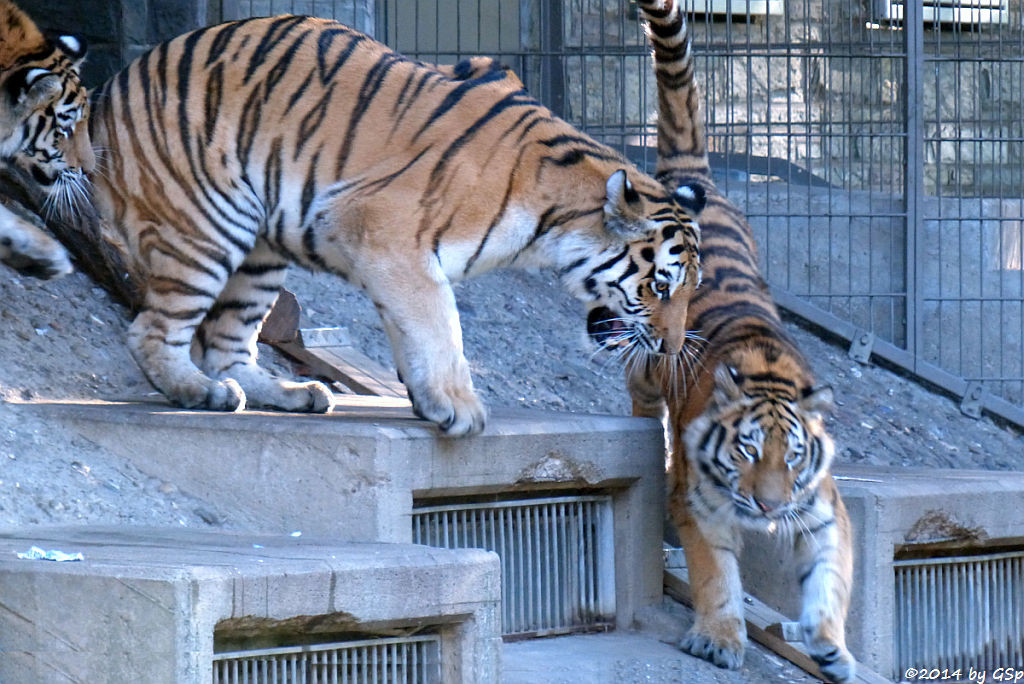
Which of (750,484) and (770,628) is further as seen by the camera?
(770,628)

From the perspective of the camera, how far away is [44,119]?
14.0 ft

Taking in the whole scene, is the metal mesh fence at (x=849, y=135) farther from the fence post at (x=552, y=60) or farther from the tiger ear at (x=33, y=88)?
the tiger ear at (x=33, y=88)

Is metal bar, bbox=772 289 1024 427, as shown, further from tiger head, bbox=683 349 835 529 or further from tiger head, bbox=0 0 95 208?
tiger head, bbox=0 0 95 208

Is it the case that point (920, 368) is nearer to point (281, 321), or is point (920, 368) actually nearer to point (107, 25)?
point (281, 321)

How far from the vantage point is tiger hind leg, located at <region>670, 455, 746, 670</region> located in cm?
400

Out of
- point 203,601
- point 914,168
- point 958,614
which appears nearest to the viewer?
point 203,601

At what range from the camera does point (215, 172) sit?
4.13m

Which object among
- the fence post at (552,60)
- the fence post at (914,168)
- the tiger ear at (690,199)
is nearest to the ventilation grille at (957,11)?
the fence post at (914,168)

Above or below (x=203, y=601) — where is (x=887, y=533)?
below

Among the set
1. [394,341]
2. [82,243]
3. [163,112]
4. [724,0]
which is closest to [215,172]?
[163,112]

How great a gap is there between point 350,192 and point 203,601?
1611mm

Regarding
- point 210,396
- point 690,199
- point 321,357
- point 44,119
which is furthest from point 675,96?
point 44,119

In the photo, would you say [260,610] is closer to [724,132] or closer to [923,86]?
[724,132]

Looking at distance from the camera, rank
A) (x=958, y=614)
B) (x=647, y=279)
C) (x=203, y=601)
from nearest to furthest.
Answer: (x=203, y=601) < (x=647, y=279) < (x=958, y=614)
